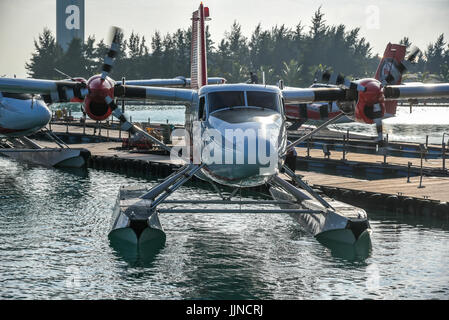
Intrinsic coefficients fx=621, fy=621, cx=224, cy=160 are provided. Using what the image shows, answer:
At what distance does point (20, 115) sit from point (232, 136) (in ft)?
71.1

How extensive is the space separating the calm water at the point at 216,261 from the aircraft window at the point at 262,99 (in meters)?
4.43

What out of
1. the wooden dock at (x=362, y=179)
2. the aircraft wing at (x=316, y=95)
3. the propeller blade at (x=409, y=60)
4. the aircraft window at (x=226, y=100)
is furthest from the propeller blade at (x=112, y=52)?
the wooden dock at (x=362, y=179)

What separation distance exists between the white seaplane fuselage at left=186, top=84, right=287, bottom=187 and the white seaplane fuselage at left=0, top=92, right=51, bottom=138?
17.4m

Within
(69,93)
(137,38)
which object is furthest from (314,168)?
(137,38)

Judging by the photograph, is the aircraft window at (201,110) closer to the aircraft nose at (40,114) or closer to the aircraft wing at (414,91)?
the aircraft wing at (414,91)

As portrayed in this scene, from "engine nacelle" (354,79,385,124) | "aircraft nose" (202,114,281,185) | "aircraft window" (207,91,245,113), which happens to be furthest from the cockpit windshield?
"engine nacelle" (354,79,385,124)

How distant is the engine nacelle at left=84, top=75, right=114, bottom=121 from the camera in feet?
66.0

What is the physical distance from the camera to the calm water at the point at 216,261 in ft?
50.3

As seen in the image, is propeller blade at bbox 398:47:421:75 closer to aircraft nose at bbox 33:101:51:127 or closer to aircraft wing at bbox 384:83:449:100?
aircraft wing at bbox 384:83:449:100

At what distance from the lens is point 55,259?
58.6 ft

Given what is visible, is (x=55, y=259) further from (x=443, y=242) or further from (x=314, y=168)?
(x=314, y=168)

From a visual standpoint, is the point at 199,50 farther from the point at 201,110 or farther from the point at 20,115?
the point at 20,115

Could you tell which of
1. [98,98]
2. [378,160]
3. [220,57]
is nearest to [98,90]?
[98,98]
